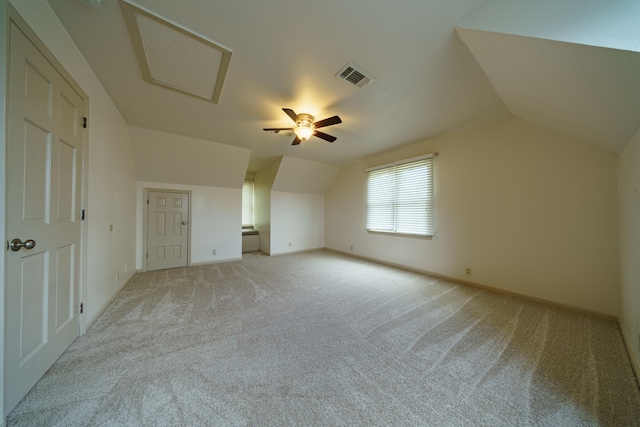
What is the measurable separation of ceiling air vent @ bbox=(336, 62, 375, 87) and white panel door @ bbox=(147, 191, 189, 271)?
13.2 feet

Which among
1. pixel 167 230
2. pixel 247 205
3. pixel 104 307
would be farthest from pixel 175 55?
pixel 247 205

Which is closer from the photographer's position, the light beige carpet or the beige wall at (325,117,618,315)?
the light beige carpet

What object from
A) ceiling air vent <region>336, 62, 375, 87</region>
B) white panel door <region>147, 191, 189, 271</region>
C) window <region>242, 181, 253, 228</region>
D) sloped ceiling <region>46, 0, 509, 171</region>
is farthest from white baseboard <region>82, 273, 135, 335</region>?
ceiling air vent <region>336, 62, 375, 87</region>

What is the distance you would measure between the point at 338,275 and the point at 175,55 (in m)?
3.60

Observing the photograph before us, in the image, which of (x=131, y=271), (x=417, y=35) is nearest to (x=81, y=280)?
(x=131, y=271)

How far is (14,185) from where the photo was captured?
113 centimetres

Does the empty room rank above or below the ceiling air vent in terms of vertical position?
below

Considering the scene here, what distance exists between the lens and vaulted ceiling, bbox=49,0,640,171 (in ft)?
4.19

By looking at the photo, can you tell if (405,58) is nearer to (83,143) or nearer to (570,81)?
(570,81)

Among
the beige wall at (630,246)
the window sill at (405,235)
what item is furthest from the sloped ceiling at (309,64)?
the window sill at (405,235)

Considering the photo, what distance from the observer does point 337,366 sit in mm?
1507

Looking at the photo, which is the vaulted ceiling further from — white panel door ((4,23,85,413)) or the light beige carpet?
the light beige carpet

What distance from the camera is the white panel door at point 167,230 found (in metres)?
3.92

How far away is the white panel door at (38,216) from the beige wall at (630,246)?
407 centimetres
